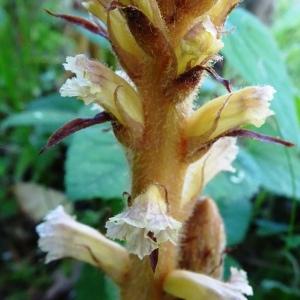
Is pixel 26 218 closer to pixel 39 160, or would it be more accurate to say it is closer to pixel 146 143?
pixel 39 160

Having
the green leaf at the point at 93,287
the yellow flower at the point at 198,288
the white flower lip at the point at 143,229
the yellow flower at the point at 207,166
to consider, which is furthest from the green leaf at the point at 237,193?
the white flower lip at the point at 143,229

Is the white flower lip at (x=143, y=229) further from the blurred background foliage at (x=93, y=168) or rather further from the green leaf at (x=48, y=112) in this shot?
the green leaf at (x=48, y=112)

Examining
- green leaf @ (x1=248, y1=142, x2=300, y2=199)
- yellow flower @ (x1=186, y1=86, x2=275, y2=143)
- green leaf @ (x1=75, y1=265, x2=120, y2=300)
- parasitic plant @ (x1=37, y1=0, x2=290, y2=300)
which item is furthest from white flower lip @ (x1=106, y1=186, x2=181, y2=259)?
green leaf @ (x1=248, y1=142, x2=300, y2=199)

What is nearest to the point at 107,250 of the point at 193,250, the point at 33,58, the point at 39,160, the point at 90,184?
the point at 193,250

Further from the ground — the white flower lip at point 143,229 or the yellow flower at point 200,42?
the yellow flower at point 200,42

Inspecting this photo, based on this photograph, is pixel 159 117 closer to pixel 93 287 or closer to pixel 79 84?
pixel 79 84

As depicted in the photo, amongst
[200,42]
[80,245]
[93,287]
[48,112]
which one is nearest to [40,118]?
[48,112]

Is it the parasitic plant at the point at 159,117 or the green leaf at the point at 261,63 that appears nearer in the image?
the parasitic plant at the point at 159,117
